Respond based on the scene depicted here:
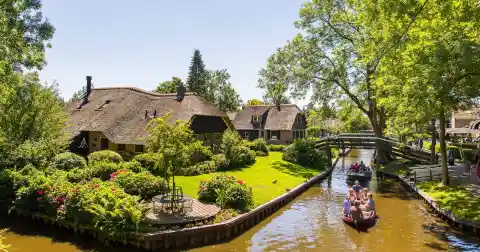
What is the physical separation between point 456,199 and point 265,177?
46.2ft

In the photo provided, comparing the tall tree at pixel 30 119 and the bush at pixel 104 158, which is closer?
the tall tree at pixel 30 119

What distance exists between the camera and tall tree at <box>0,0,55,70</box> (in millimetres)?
24219

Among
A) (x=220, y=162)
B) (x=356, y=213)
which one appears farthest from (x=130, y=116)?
(x=356, y=213)

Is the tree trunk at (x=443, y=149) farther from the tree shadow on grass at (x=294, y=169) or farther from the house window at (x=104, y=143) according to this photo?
the house window at (x=104, y=143)

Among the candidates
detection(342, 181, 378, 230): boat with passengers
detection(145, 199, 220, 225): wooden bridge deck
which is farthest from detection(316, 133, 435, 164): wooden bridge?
detection(145, 199, 220, 225): wooden bridge deck

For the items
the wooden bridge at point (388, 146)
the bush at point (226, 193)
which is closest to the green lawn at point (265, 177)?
the bush at point (226, 193)

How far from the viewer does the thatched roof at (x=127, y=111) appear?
105ft

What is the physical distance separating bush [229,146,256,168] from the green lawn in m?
0.82

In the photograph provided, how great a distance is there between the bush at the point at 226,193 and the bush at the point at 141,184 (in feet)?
8.11

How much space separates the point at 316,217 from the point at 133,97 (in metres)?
24.5

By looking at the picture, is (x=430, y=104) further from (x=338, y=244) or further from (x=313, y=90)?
(x=313, y=90)

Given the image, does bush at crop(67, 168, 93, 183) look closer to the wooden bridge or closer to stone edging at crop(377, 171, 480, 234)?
stone edging at crop(377, 171, 480, 234)

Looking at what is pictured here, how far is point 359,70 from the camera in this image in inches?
1586

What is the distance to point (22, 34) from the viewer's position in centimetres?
2538
